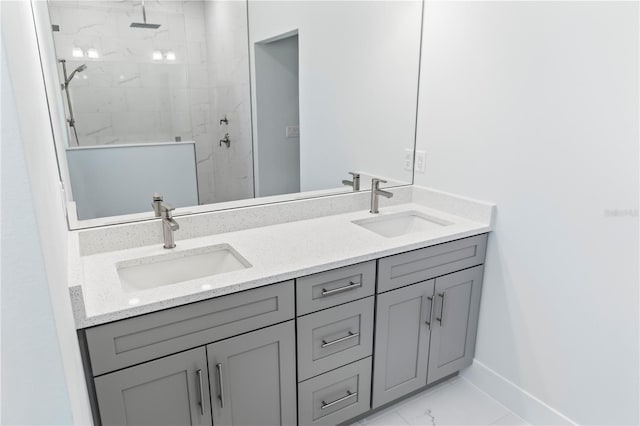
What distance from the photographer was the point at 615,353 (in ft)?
5.22

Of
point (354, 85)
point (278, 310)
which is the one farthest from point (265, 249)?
point (354, 85)

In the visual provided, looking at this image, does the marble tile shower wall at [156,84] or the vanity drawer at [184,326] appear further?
the marble tile shower wall at [156,84]

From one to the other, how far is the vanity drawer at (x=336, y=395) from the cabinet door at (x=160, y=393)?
416mm

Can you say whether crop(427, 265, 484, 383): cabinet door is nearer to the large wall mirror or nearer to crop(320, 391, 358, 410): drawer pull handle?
crop(320, 391, 358, 410): drawer pull handle

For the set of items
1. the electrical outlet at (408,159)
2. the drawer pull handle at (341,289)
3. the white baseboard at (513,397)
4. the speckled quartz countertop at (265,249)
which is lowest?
the white baseboard at (513,397)

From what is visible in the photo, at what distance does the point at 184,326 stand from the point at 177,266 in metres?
0.40

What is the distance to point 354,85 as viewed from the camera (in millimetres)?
2262

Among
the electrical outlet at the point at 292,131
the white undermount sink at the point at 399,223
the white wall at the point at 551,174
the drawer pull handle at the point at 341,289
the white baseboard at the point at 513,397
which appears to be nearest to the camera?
the white wall at the point at 551,174

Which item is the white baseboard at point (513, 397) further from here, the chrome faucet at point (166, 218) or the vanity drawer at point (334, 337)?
the chrome faucet at point (166, 218)

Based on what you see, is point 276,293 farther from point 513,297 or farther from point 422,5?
point 422,5

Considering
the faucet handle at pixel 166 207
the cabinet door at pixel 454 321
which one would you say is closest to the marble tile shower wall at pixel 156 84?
the faucet handle at pixel 166 207

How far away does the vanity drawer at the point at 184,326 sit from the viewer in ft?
4.04

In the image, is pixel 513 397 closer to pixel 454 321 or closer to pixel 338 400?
pixel 454 321

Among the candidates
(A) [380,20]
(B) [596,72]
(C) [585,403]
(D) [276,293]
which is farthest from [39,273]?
(A) [380,20]
